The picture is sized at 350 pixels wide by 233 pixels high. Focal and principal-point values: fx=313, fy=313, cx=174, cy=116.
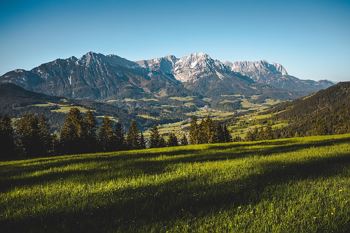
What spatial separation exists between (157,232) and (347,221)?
4292 mm

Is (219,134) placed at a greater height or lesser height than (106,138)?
lesser

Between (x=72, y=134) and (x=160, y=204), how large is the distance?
78116 millimetres

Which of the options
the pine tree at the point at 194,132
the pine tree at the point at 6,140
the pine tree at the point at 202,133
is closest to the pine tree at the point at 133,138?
the pine tree at the point at 194,132

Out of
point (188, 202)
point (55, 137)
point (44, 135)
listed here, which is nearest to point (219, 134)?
point (55, 137)

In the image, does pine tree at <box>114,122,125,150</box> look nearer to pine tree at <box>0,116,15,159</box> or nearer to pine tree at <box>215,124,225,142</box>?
pine tree at <box>0,116,15,159</box>

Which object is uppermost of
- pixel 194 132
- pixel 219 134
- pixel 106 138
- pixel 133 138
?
pixel 106 138

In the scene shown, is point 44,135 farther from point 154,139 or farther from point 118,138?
point 154,139

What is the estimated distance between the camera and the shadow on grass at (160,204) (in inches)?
280

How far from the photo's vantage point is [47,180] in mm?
13961

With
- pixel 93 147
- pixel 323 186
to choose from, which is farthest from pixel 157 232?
pixel 93 147

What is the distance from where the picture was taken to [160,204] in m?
8.61

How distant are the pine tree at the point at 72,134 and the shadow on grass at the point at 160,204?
245ft

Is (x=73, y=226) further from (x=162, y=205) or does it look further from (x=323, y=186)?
(x=323, y=186)

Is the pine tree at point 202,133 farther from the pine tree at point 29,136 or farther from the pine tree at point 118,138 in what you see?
the pine tree at point 29,136
